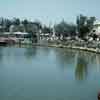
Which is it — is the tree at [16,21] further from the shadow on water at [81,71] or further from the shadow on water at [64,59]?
the shadow on water at [81,71]

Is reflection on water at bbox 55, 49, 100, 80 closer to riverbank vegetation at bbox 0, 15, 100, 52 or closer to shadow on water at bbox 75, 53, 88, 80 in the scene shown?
shadow on water at bbox 75, 53, 88, 80

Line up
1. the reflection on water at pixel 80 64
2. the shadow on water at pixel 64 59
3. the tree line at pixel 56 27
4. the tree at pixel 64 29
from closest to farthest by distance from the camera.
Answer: the reflection on water at pixel 80 64 < the shadow on water at pixel 64 59 < the tree line at pixel 56 27 < the tree at pixel 64 29

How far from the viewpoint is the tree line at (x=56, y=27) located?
177ft

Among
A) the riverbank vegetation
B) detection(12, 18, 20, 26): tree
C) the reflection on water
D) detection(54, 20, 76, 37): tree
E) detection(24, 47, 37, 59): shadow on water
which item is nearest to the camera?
the reflection on water

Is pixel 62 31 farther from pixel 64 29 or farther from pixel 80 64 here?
pixel 80 64

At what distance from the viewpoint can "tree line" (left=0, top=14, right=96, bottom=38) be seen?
177 ft

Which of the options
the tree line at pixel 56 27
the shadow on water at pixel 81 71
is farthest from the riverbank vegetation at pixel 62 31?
the shadow on water at pixel 81 71

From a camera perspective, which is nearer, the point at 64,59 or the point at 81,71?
the point at 81,71

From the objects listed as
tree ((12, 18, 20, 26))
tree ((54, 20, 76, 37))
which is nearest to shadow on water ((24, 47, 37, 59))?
tree ((54, 20, 76, 37))

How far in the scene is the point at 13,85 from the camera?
514 inches

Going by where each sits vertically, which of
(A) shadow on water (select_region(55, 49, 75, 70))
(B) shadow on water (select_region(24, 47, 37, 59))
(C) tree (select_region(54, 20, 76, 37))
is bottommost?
(B) shadow on water (select_region(24, 47, 37, 59))

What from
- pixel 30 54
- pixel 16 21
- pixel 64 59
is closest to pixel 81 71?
pixel 64 59

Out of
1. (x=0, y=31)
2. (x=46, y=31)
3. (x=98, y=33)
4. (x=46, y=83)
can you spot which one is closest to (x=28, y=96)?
(x=46, y=83)

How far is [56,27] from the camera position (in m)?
65.6
